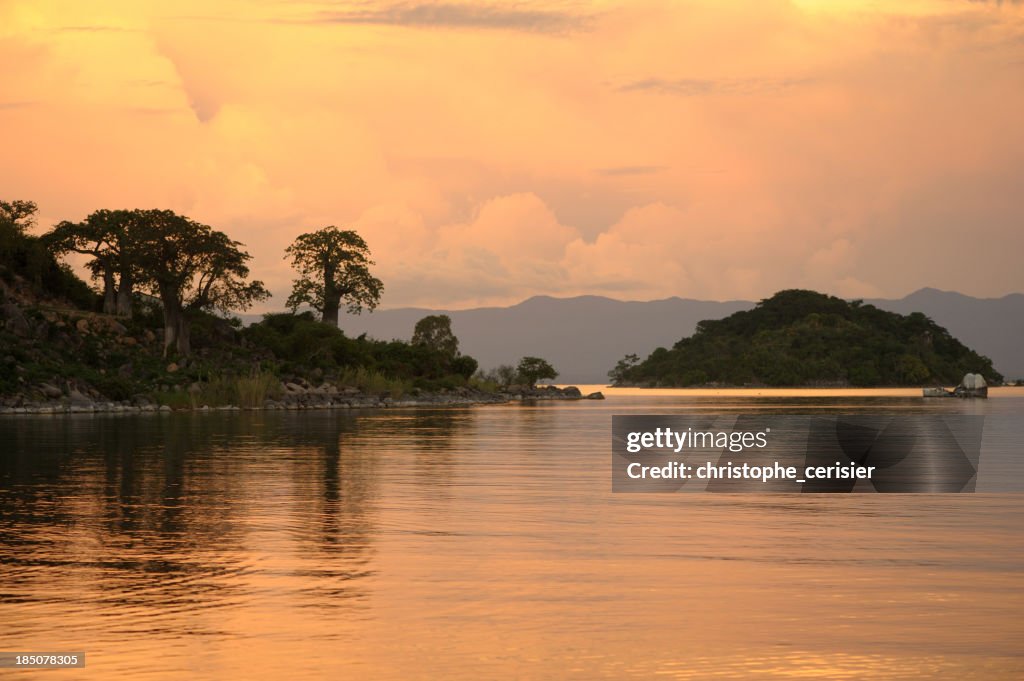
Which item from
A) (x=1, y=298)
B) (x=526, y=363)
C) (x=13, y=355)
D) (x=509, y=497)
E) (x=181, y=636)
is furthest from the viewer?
(x=526, y=363)

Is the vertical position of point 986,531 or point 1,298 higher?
point 1,298

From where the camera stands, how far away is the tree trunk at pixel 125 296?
106 m

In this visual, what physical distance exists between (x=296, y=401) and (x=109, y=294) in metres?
21.3

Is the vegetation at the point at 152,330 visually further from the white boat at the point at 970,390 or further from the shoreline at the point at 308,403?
the white boat at the point at 970,390

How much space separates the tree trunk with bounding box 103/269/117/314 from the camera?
106000mm

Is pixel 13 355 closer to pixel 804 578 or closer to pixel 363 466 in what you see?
pixel 363 466

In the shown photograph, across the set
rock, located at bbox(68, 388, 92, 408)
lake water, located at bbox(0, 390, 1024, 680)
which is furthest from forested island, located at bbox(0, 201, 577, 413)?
lake water, located at bbox(0, 390, 1024, 680)

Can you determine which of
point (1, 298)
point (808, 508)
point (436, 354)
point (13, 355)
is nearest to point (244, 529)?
point (808, 508)

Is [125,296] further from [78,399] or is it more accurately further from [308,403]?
[78,399]

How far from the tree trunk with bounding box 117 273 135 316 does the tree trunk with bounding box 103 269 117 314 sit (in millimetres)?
482

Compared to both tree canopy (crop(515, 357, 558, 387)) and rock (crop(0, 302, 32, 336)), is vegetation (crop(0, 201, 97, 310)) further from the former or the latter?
tree canopy (crop(515, 357, 558, 387))

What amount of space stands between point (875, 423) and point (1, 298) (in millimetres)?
62181

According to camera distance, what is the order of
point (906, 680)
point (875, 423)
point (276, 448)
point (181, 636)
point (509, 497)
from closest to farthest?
point (906, 680)
point (181, 636)
point (509, 497)
point (276, 448)
point (875, 423)

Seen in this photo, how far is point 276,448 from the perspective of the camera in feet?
144
